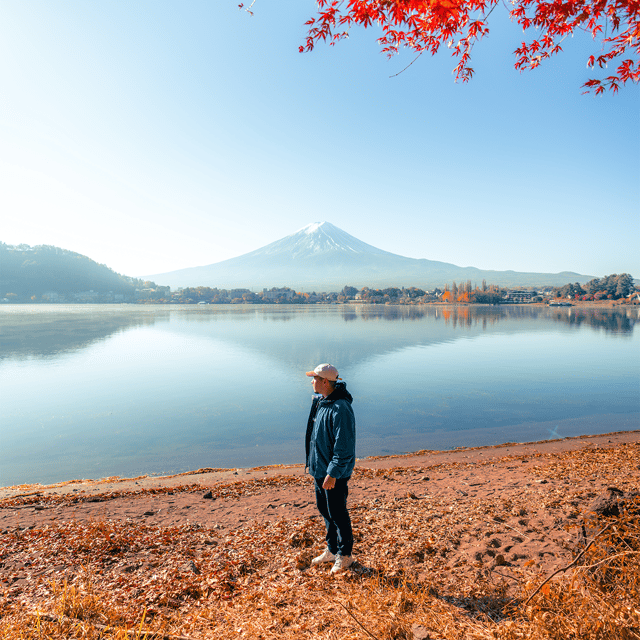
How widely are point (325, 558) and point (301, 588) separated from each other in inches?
17.9

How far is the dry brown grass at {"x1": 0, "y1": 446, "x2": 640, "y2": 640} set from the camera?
2.58 metres

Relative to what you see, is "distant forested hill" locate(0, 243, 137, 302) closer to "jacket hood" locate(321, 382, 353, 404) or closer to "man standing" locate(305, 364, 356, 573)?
"man standing" locate(305, 364, 356, 573)

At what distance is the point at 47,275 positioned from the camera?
156 m

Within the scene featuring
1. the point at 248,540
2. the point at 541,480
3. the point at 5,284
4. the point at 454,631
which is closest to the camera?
the point at 454,631

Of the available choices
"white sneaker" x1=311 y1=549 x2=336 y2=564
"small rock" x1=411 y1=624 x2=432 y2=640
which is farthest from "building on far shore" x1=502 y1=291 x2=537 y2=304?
"small rock" x1=411 y1=624 x2=432 y2=640

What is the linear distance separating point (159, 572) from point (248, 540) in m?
0.96

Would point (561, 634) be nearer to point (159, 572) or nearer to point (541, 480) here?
point (159, 572)

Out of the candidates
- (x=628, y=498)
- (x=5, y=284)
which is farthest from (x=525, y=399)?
(x=5, y=284)

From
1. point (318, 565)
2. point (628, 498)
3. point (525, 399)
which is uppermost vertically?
point (628, 498)

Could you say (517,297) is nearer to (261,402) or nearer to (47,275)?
(261,402)

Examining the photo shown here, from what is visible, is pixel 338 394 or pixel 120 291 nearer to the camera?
pixel 338 394

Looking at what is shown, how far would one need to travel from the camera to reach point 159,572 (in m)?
3.50

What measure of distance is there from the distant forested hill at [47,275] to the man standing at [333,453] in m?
184

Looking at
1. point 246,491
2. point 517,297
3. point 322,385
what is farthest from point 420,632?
point 517,297
